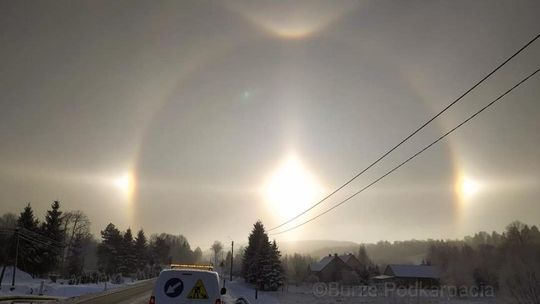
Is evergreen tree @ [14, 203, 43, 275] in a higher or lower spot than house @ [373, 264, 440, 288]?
higher

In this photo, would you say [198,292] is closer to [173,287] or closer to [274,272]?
[173,287]

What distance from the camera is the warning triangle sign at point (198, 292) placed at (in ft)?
38.6

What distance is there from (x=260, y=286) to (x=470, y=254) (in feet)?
214

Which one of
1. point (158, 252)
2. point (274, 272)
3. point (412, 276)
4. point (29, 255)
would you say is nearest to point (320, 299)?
point (274, 272)

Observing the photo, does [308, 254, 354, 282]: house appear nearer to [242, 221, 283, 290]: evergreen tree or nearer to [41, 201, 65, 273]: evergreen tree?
[242, 221, 283, 290]: evergreen tree

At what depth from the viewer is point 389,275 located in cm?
11131

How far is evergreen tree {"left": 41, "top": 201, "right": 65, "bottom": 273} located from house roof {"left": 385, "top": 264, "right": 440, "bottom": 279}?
2914 inches

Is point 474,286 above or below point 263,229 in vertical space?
below

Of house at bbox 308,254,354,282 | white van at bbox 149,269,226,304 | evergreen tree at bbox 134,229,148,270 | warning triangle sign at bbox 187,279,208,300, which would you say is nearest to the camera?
white van at bbox 149,269,226,304

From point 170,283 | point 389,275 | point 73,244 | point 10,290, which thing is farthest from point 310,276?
point 170,283

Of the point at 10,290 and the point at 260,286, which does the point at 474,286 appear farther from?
the point at 10,290

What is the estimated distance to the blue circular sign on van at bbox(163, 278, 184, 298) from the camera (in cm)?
1170

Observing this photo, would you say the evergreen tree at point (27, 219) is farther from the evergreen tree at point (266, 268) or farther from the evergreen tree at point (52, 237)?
the evergreen tree at point (266, 268)

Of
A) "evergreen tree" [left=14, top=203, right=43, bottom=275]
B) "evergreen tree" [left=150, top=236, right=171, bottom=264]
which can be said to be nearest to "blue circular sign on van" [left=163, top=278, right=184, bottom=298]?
"evergreen tree" [left=14, top=203, right=43, bottom=275]
